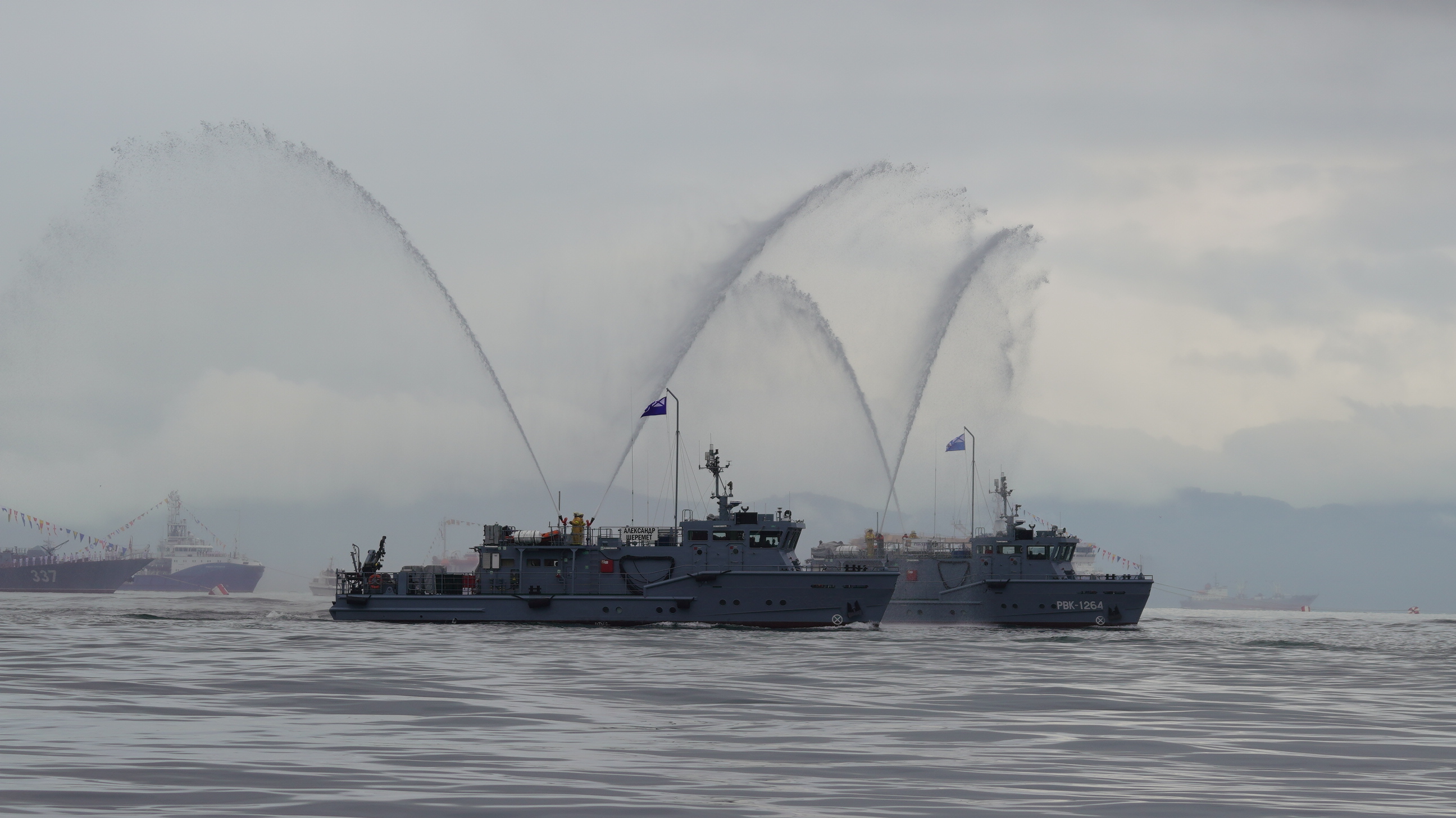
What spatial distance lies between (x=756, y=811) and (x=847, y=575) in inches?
1974

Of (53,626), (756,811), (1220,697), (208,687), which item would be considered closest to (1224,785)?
(756,811)

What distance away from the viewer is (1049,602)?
77938 mm

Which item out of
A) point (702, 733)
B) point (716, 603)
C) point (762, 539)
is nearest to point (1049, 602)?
point (762, 539)

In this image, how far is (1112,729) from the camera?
77.7 ft

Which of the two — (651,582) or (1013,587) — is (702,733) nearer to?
(651,582)

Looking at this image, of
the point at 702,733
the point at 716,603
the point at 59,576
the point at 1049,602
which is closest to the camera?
the point at 702,733

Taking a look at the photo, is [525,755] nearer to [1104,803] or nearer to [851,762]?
[851,762]

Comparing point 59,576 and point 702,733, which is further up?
point 59,576

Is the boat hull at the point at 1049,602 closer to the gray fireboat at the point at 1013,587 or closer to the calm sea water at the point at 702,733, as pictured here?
the gray fireboat at the point at 1013,587

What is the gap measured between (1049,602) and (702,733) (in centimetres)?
5898

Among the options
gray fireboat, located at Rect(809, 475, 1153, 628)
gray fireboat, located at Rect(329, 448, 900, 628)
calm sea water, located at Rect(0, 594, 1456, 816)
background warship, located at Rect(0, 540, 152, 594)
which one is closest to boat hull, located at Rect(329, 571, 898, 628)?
gray fireboat, located at Rect(329, 448, 900, 628)

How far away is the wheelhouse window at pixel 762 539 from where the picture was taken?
64562 mm

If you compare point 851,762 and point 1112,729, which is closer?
point 851,762

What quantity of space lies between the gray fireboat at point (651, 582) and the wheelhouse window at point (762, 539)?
4 centimetres
